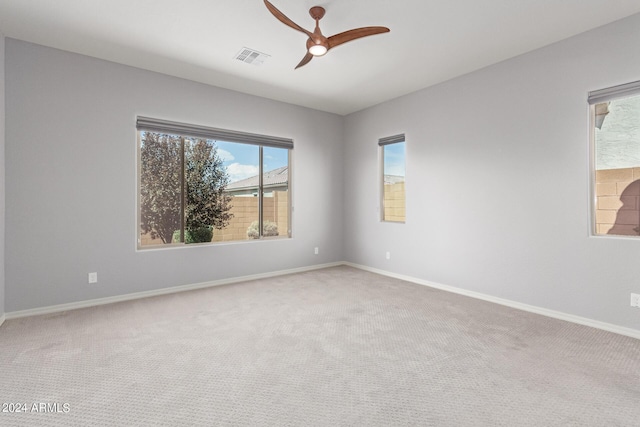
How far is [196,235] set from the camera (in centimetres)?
430

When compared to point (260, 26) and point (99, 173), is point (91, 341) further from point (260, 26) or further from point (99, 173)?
point (260, 26)

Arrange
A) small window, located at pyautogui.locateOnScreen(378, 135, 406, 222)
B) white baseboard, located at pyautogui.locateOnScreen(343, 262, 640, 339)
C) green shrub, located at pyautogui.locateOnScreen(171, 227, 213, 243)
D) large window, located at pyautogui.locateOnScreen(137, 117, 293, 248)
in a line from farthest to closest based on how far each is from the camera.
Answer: small window, located at pyautogui.locateOnScreen(378, 135, 406, 222) < green shrub, located at pyautogui.locateOnScreen(171, 227, 213, 243) < large window, located at pyautogui.locateOnScreen(137, 117, 293, 248) < white baseboard, located at pyautogui.locateOnScreen(343, 262, 640, 339)

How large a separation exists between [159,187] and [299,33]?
8.15ft

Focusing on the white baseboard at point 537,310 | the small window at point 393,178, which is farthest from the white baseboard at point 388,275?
the small window at point 393,178

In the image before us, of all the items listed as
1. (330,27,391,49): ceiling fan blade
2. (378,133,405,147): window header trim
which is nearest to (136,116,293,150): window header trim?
(378,133,405,147): window header trim

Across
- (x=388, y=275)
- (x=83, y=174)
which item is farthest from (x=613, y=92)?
(x=83, y=174)

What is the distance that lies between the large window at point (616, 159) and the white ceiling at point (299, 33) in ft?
2.31

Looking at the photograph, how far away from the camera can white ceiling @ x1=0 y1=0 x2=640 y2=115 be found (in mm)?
2613

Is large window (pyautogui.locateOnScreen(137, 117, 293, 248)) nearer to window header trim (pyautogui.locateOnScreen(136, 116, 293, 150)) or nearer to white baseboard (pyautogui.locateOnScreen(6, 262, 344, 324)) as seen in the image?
window header trim (pyautogui.locateOnScreen(136, 116, 293, 150))

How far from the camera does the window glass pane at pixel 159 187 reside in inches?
155

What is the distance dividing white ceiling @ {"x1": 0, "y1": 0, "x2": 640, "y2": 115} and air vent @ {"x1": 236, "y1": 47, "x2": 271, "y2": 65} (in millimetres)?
78

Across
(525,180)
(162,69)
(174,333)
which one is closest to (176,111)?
(162,69)

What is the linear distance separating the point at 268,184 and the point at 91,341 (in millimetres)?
3080

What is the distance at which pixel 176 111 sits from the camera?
4.04 meters
